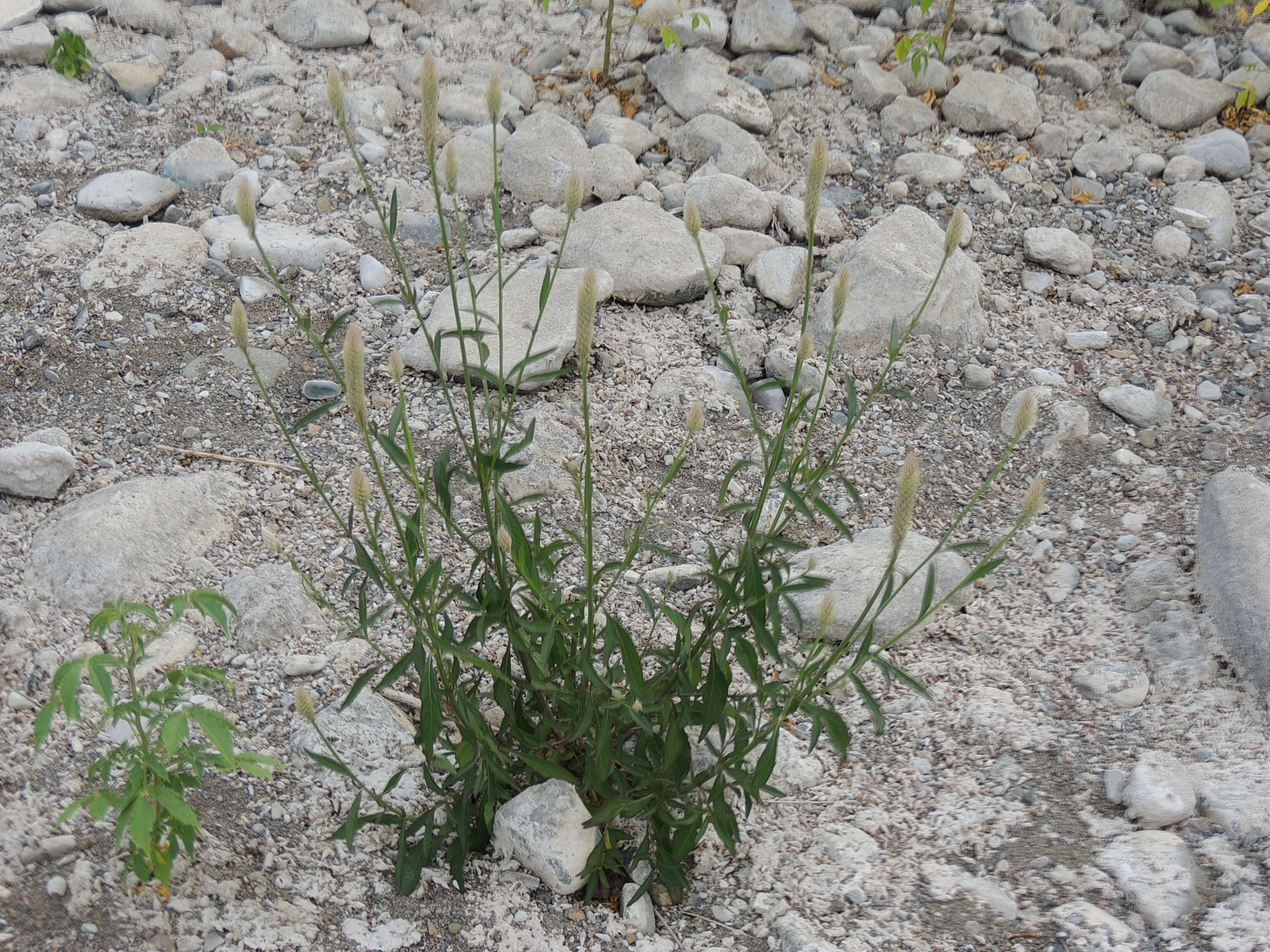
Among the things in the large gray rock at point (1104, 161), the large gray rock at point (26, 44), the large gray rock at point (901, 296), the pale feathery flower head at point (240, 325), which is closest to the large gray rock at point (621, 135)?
the large gray rock at point (901, 296)

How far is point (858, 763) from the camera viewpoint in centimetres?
249

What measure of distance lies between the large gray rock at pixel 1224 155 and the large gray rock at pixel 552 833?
147 inches

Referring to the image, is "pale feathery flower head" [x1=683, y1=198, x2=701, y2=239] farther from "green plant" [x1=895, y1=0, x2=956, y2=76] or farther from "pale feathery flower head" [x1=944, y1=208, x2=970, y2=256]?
"green plant" [x1=895, y1=0, x2=956, y2=76]

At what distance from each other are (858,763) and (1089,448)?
4.75 feet

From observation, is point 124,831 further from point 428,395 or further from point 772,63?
point 772,63

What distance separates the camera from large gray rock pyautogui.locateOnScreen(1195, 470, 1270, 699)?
2.49 metres

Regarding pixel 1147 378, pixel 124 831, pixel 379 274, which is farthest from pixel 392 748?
pixel 1147 378

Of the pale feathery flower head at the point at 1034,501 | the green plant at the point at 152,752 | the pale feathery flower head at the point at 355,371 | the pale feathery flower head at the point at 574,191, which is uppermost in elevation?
the pale feathery flower head at the point at 574,191

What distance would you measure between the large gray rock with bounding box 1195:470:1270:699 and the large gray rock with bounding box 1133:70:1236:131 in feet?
7.56

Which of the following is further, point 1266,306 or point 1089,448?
point 1266,306

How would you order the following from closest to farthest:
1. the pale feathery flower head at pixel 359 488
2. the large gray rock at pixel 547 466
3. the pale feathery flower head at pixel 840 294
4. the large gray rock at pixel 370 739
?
the pale feathery flower head at pixel 359 488, the pale feathery flower head at pixel 840 294, the large gray rock at pixel 370 739, the large gray rock at pixel 547 466

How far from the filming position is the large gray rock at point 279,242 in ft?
12.4

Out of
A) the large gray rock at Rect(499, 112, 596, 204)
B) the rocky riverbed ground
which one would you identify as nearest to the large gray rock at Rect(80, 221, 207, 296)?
the rocky riverbed ground

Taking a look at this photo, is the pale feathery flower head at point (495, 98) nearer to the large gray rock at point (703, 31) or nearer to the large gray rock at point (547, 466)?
the large gray rock at point (547, 466)
